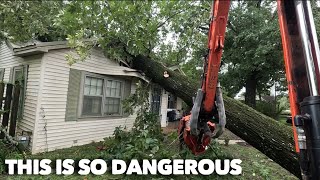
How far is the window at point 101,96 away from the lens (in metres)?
8.28

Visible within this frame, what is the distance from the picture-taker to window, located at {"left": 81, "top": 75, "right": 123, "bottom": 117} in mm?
8281

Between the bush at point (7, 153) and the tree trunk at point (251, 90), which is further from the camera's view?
the tree trunk at point (251, 90)

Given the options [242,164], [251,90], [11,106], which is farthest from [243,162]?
[251,90]

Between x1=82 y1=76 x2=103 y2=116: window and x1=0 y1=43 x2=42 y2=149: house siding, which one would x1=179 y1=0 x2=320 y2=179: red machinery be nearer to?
x1=0 y1=43 x2=42 y2=149: house siding

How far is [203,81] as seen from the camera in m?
2.94

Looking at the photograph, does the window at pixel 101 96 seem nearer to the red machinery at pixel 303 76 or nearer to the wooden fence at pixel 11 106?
the wooden fence at pixel 11 106

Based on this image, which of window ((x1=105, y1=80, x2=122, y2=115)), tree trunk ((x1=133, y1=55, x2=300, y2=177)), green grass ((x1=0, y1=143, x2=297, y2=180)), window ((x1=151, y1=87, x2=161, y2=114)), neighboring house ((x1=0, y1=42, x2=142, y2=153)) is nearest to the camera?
tree trunk ((x1=133, y1=55, x2=300, y2=177))

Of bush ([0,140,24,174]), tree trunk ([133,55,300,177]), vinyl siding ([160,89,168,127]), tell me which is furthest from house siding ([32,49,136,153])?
vinyl siding ([160,89,168,127])

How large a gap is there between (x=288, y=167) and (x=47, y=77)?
21.0ft

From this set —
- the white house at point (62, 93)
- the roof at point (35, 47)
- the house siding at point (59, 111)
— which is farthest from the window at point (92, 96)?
the roof at point (35, 47)

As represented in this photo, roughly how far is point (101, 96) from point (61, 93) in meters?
1.57

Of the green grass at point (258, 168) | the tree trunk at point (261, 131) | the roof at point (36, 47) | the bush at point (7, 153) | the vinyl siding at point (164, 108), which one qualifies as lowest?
the green grass at point (258, 168)

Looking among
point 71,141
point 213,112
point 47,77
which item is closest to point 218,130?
point 213,112

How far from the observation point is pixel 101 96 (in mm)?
8758
